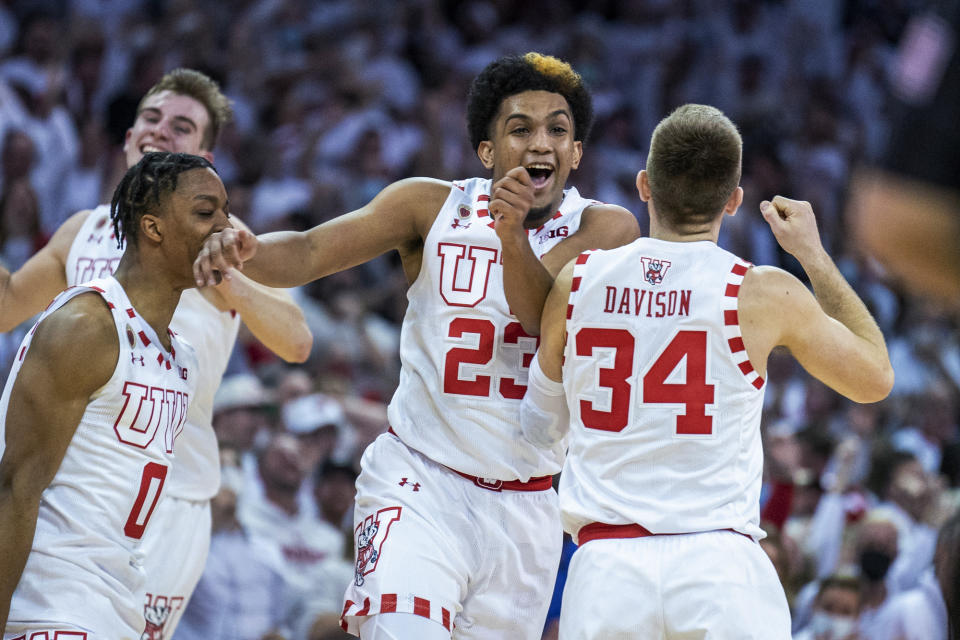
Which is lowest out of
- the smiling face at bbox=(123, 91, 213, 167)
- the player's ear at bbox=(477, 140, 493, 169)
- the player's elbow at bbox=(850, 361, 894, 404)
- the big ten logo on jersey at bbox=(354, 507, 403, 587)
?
the big ten logo on jersey at bbox=(354, 507, 403, 587)

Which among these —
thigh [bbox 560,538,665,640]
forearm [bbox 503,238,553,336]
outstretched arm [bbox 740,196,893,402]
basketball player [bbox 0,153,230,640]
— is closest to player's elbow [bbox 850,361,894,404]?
outstretched arm [bbox 740,196,893,402]

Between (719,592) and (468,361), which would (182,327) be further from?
(719,592)

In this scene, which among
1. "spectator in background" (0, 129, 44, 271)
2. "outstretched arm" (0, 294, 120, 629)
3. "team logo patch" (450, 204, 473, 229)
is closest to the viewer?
"outstretched arm" (0, 294, 120, 629)

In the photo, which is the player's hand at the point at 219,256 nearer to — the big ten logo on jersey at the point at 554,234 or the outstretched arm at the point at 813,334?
the big ten logo on jersey at the point at 554,234

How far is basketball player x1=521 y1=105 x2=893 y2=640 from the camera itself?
3.89 m

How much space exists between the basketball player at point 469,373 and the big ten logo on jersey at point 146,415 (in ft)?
2.00

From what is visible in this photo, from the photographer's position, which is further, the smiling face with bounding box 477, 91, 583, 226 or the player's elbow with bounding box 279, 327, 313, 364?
the player's elbow with bounding box 279, 327, 313, 364

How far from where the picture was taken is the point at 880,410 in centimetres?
1152

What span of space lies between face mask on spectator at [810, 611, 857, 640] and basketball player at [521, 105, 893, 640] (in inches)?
163

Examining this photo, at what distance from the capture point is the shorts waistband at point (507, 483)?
4.80m

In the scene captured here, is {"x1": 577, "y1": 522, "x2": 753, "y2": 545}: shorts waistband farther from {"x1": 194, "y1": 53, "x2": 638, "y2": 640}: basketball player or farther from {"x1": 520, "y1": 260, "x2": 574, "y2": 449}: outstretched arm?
{"x1": 194, "y1": 53, "x2": 638, "y2": 640}: basketball player

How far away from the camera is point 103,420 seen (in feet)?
13.9

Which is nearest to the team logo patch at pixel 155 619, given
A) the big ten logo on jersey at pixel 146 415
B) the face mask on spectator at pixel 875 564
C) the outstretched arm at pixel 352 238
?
the big ten logo on jersey at pixel 146 415

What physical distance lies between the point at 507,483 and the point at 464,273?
813 mm
